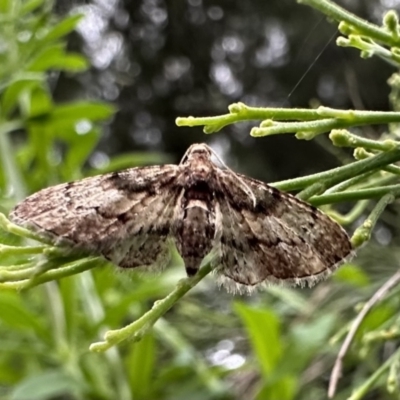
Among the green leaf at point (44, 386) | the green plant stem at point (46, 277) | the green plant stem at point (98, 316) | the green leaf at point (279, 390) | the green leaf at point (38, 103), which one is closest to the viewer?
the green plant stem at point (46, 277)

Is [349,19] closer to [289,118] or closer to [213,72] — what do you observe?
[289,118]

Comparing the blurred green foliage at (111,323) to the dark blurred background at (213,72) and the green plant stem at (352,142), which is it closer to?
the green plant stem at (352,142)

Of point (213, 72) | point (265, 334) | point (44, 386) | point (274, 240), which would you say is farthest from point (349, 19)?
point (213, 72)

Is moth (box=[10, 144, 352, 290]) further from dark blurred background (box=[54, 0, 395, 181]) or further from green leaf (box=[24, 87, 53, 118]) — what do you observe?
dark blurred background (box=[54, 0, 395, 181])

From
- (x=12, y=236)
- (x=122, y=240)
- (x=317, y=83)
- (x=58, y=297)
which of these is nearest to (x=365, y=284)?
(x=58, y=297)

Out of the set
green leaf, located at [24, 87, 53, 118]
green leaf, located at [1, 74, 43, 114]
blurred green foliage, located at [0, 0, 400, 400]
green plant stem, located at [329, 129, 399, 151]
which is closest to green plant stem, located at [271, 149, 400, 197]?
green plant stem, located at [329, 129, 399, 151]

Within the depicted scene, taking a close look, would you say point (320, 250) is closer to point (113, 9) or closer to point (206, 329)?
point (206, 329)

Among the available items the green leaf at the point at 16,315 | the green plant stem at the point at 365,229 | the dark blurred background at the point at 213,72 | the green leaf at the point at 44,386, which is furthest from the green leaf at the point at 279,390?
the dark blurred background at the point at 213,72
